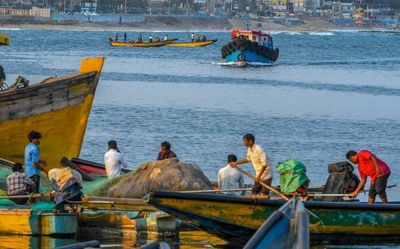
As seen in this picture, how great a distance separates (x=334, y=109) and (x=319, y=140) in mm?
12428

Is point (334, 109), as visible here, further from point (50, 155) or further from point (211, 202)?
point (211, 202)

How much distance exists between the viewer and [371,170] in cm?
2044

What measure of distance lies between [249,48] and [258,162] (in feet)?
193

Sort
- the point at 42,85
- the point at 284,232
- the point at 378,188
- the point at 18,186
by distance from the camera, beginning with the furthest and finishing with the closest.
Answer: the point at 42,85, the point at 18,186, the point at 378,188, the point at 284,232

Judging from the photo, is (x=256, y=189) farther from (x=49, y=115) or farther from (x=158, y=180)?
(x=49, y=115)

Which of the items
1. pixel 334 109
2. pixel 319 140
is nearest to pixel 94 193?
pixel 319 140

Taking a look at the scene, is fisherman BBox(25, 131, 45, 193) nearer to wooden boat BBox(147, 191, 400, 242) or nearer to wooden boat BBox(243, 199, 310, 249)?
wooden boat BBox(147, 191, 400, 242)

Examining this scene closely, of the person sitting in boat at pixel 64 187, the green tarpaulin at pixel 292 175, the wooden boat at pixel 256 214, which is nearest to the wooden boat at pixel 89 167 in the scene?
the person sitting in boat at pixel 64 187

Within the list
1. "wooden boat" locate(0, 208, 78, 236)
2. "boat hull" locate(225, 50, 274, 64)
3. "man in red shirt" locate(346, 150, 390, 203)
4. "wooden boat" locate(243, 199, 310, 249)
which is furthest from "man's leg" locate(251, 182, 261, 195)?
"boat hull" locate(225, 50, 274, 64)

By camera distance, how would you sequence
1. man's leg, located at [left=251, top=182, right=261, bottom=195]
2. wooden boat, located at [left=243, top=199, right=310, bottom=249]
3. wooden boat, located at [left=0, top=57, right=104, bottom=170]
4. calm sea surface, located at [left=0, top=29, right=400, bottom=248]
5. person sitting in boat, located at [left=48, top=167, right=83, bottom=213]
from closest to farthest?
wooden boat, located at [left=243, top=199, right=310, bottom=249] < person sitting in boat, located at [left=48, top=167, right=83, bottom=213] < man's leg, located at [left=251, top=182, right=261, bottom=195] < wooden boat, located at [left=0, top=57, right=104, bottom=170] < calm sea surface, located at [left=0, top=29, right=400, bottom=248]

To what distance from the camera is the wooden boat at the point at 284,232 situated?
1209 centimetres

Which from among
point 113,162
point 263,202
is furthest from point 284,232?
point 113,162

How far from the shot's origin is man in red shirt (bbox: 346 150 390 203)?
20281mm

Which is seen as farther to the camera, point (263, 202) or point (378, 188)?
point (378, 188)
